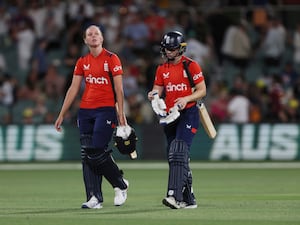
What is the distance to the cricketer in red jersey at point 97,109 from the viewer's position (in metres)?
12.9

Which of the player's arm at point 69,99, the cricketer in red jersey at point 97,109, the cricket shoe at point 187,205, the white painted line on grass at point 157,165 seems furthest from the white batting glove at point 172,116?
the white painted line on grass at point 157,165

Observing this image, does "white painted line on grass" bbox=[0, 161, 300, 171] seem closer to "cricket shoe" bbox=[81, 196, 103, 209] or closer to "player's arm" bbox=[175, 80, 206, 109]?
"cricket shoe" bbox=[81, 196, 103, 209]

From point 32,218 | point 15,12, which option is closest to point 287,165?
point 15,12

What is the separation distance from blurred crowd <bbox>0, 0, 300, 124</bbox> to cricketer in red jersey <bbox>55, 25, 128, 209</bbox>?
1268 cm

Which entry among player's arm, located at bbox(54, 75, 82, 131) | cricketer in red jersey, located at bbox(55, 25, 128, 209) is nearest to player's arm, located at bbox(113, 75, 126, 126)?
cricketer in red jersey, located at bbox(55, 25, 128, 209)

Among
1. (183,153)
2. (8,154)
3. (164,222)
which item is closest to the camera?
(164,222)

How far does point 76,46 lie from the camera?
2759 cm

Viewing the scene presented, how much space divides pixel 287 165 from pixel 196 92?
10.8 meters

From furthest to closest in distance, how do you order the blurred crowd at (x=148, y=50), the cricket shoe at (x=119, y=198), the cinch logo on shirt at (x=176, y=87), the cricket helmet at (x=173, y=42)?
the blurred crowd at (x=148, y=50), the cricket shoe at (x=119, y=198), the cinch logo on shirt at (x=176, y=87), the cricket helmet at (x=173, y=42)

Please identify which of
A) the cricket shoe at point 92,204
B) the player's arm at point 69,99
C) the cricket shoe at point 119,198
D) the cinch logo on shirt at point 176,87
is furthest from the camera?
the cricket shoe at point 119,198

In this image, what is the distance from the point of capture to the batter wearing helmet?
12.5m

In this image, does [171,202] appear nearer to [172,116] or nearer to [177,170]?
[177,170]

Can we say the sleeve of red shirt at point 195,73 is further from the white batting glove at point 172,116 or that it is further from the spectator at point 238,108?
the spectator at point 238,108

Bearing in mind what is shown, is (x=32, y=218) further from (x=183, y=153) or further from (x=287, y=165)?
(x=287, y=165)
